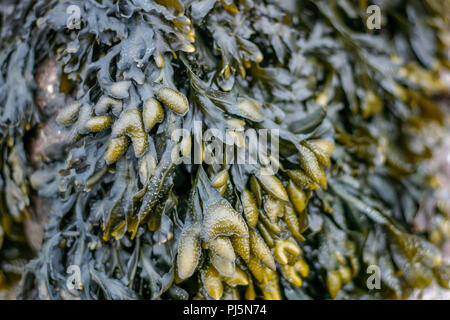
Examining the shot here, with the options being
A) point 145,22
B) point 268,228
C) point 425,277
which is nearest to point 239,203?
point 268,228
